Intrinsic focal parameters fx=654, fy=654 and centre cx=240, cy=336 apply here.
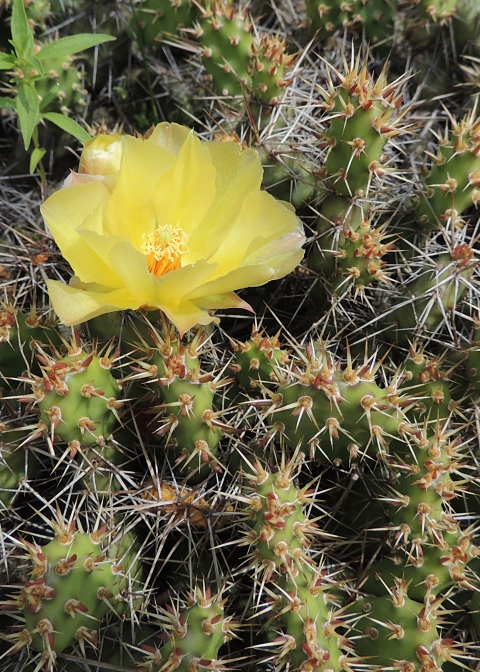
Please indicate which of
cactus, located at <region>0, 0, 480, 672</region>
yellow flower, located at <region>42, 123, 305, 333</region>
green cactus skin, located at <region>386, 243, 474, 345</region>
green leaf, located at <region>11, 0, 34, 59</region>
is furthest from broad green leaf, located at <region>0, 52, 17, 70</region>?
green cactus skin, located at <region>386, 243, 474, 345</region>

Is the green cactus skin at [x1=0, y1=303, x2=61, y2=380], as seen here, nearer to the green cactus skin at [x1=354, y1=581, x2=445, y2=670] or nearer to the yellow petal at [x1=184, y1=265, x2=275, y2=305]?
the yellow petal at [x1=184, y1=265, x2=275, y2=305]

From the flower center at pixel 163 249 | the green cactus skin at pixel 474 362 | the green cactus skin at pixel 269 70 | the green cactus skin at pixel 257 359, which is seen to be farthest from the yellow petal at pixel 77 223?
the green cactus skin at pixel 474 362

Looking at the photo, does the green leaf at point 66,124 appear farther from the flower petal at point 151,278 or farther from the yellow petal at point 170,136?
the flower petal at point 151,278

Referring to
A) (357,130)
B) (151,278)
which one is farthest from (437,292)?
(151,278)

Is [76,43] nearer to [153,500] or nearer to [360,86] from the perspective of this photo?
[360,86]

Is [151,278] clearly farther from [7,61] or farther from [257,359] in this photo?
[7,61]

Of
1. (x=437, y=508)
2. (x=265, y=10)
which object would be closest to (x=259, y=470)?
(x=437, y=508)

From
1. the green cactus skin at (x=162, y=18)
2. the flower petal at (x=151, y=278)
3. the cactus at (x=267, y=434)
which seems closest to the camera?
the flower petal at (x=151, y=278)
